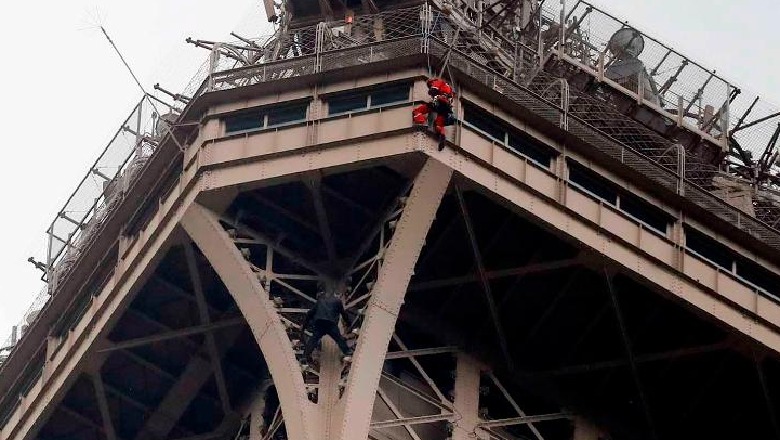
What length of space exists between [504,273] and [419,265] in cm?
223

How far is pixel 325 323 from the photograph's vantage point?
5347 centimetres

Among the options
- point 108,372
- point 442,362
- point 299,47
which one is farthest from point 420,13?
point 108,372

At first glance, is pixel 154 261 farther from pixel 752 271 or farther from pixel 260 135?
pixel 752 271

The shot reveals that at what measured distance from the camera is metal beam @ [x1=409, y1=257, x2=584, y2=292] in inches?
2216

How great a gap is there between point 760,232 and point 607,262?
208 inches

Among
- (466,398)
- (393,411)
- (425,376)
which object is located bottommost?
(393,411)

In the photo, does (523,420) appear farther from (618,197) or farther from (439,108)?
(439,108)

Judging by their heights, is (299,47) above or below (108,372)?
above

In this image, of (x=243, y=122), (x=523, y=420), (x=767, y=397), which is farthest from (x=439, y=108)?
(x=767, y=397)

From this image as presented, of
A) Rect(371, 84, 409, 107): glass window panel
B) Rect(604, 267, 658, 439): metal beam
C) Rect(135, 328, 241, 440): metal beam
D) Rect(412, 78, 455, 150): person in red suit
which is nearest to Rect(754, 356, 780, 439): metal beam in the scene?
Rect(604, 267, 658, 439): metal beam

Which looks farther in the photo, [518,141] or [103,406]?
[103,406]

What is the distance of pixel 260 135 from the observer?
5641 centimetres

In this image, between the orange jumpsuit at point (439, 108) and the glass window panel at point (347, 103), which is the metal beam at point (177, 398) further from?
the orange jumpsuit at point (439, 108)

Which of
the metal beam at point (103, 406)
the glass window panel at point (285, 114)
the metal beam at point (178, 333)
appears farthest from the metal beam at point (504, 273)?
the metal beam at point (103, 406)
